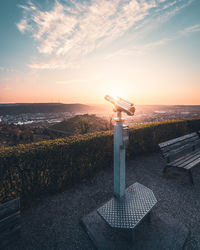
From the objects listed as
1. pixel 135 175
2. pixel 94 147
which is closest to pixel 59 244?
→ pixel 94 147

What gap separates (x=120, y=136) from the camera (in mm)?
2615

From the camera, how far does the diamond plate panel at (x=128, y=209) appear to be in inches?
91.0

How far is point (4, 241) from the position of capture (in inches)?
93.6

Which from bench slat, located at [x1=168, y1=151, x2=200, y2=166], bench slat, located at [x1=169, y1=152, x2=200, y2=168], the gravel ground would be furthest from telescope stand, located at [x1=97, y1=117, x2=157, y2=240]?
bench slat, located at [x1=168, y1=151, x2=200, y2=166]

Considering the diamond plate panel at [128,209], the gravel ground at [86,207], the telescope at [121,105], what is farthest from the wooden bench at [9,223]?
the telescope at [121,105]

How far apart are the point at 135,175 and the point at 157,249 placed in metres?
2.56

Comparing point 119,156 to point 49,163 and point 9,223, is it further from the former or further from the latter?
point 9,223

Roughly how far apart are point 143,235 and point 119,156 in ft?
4.96

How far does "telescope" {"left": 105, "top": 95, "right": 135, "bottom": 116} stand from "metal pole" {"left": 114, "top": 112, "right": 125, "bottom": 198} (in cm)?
15

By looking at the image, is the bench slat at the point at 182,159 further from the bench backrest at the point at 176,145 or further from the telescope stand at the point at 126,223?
the telescope stand at the point at 126,223

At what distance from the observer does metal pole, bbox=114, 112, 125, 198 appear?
2.62 metres

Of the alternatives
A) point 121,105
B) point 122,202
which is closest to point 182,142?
point 122,202

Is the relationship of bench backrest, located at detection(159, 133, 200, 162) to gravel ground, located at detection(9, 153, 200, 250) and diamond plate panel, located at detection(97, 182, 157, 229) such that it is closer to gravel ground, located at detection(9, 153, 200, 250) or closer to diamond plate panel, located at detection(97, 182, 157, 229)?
gravel ground, located at detection(9, 153, 200, 250)

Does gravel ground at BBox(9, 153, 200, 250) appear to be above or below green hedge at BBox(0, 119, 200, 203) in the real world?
below
